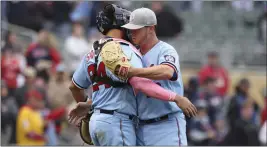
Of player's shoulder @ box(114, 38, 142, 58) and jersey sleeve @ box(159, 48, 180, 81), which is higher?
player's shoulder @ box(114, 38, 142, 58)

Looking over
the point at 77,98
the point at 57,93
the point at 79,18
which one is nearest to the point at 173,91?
the point at 77,98

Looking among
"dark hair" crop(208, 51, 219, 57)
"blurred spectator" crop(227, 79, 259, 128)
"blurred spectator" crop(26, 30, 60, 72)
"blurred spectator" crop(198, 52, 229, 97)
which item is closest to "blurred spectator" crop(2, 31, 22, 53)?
"blurred spectator" crop(26, 30, 60, 72)

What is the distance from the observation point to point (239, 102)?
1422cm

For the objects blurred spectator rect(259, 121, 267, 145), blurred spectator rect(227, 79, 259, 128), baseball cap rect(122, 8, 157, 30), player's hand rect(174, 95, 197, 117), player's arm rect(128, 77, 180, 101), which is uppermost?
baseball cap rect(122, 8, 157, 30)

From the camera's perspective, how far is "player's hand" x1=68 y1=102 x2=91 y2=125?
293 inches

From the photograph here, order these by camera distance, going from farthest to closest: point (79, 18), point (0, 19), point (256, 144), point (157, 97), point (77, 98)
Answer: point (79, 18), point (0, 19), point (256, 144), point (77, 98), point (157, 97)

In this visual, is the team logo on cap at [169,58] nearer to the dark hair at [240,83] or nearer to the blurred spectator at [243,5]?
the dark hair at [240,83]

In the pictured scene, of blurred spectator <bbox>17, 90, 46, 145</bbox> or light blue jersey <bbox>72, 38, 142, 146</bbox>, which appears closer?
light blue jersey <bbox>72, 38, 142, 146</bbox>

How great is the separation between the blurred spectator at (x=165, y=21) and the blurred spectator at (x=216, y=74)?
4.23 feet

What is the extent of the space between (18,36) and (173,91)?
8980 mm

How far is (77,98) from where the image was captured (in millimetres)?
7555

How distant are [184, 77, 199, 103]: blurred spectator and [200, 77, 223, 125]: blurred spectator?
11 cm

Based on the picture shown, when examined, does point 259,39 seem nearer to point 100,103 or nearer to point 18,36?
point 18,36

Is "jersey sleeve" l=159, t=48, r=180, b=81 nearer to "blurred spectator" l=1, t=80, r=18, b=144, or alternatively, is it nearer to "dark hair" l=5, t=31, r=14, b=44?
"blurred spectator" l=1, t=80, r=18, b=144
